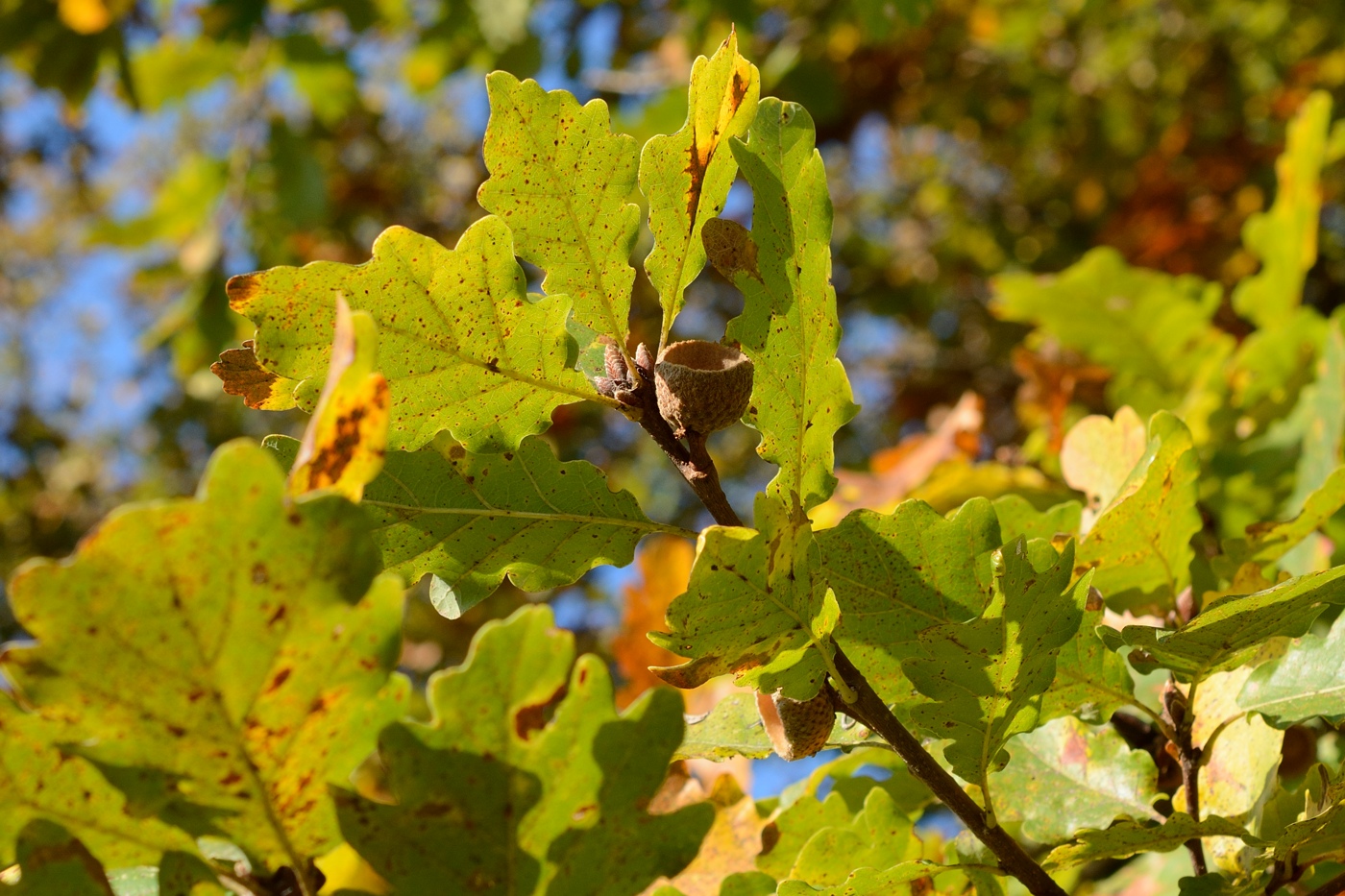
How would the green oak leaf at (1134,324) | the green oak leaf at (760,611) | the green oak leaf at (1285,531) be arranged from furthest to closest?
the green oak leaf at (1134,324)
the green oak leaf at (1285,531)
the green oak leaf at (760,611)

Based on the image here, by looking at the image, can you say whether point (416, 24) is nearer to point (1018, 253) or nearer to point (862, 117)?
point (862, 117)

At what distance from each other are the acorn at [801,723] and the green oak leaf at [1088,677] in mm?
176

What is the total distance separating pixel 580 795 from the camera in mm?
510

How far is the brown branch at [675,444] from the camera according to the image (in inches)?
25.6

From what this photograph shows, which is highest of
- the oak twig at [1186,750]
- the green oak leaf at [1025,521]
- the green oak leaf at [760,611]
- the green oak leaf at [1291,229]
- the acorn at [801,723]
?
the green oak leaf at [1291,229]

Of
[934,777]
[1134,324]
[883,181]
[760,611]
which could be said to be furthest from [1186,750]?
[883,181]

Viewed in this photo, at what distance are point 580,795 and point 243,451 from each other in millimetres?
209

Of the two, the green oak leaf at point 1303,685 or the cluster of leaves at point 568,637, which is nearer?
the cluster of leaves at point 568,637

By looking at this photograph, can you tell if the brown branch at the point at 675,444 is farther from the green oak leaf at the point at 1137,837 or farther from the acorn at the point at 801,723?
the green oak leaf at the point at 1137,837

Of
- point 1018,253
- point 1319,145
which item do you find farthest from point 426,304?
point 1018,253

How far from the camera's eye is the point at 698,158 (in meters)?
0.65

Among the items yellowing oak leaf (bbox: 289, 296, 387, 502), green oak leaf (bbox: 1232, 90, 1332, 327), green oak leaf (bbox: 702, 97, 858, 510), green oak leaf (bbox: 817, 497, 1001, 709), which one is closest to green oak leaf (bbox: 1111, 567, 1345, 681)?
green oak leaf (bbox: 817, 497, 1001, 709)

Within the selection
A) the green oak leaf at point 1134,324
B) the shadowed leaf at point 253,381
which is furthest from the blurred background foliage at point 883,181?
the shadowed leaf at point 253,381

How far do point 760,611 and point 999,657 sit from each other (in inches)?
5.7
